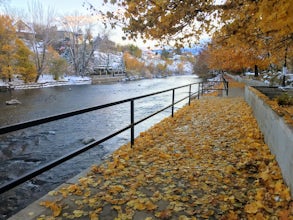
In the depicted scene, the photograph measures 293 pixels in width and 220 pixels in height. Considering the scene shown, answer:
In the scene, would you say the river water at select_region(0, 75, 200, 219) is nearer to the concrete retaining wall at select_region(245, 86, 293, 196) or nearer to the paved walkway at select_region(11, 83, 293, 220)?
the paved walkway at select_region(11, 83, 293, 220)

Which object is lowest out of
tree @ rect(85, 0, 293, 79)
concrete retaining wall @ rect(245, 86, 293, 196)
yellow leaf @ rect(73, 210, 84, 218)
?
yellow leaf @ rect(73, 210, 84, 218)

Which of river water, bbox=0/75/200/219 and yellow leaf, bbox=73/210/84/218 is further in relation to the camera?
river water, bbox=0/75/200/219

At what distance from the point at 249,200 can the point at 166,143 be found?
8.57ft

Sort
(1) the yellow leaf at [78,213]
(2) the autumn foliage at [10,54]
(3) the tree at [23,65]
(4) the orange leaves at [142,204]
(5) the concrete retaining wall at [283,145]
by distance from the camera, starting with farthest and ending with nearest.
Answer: (3) the tree at [23,65] < (2) the autumn foliage at [10,54] < (5) the concrete retaining wall at [283,145] < (4) the orange leaves at [142,204] < (1) the yellow leaf at [78,213]

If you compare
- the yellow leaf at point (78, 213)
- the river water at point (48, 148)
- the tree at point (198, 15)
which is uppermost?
the tree at point (198, 15)

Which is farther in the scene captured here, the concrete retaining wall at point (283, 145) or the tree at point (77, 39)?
the tree at point (77, 39)

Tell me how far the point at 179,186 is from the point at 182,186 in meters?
0.04

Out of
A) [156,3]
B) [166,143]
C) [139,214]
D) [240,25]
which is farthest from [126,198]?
[240,25]

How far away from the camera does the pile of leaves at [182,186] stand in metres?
2.55

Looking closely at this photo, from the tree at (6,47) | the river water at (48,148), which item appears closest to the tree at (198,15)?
the river water at (48,148)

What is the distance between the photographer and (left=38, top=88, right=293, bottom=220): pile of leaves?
255 cm

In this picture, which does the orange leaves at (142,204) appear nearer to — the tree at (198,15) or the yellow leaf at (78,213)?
the yellow leaf at (78,213)

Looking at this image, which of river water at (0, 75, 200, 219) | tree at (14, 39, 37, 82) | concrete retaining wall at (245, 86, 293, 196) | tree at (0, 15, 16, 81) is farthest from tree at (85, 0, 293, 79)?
tree at (14, 39, 37, 82)

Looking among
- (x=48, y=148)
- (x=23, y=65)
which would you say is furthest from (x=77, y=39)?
(x=48, y=148)
